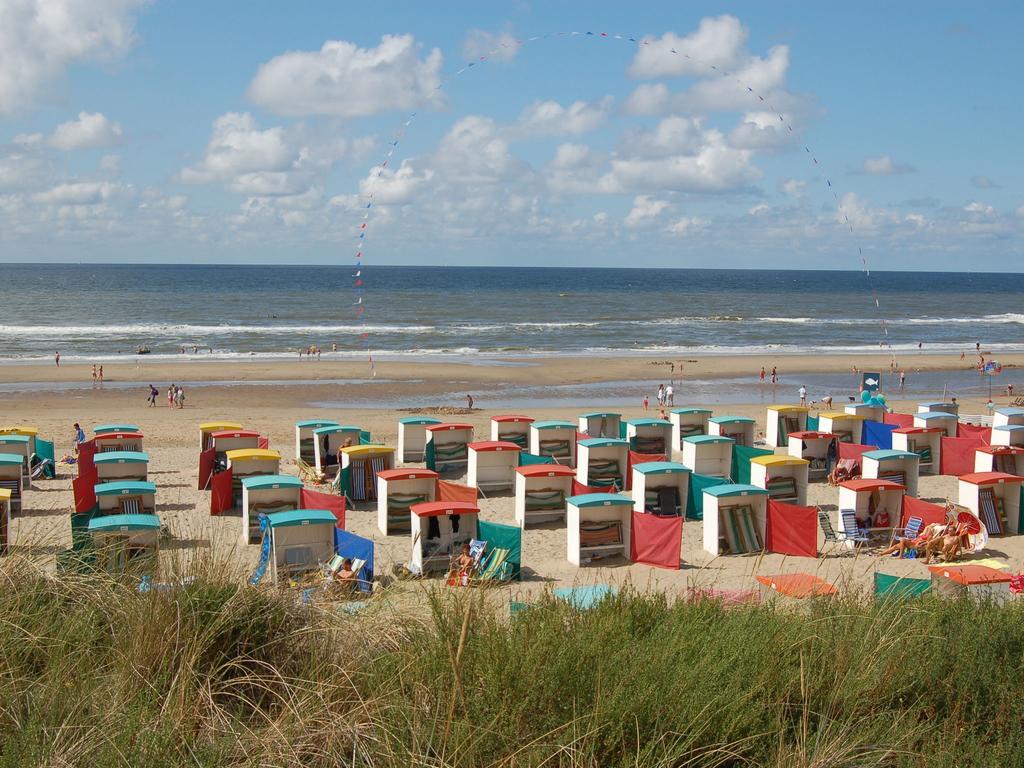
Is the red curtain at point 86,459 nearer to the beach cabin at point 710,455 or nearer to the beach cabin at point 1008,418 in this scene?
the beach cabin at point 710,455

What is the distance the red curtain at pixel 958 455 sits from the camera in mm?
22984

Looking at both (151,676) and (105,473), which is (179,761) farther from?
(105,473)

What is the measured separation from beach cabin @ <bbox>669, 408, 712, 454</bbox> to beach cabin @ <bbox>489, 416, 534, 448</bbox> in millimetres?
4085

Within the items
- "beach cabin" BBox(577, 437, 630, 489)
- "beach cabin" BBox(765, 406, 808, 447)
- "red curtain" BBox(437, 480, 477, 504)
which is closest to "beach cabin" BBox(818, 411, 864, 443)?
"beach cabin" BBox(765, 406, 808, 447)

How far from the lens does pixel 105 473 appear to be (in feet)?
64.4

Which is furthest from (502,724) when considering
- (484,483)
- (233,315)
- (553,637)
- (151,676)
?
(233,315)

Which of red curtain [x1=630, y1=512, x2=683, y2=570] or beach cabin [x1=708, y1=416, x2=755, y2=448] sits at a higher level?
beach cabin [x1=708, y1=416, x2=755, y2=448]

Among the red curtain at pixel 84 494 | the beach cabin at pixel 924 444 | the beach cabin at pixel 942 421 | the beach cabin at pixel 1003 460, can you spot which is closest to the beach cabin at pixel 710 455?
the beach cabin at pixel 924 444

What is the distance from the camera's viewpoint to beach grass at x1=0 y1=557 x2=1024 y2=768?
3842 millimetres

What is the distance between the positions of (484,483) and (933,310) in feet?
311

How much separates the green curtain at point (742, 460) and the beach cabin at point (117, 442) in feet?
45.3

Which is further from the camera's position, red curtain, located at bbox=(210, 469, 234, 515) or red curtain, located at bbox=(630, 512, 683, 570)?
red curtain, located at bbox=(210, 469, 234, 515)

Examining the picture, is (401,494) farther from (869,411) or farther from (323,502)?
(869,411)

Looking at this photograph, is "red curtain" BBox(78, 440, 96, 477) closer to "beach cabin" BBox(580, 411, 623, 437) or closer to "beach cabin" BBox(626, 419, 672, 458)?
"beach cabin" BBox(580, 411, 623, 437)
